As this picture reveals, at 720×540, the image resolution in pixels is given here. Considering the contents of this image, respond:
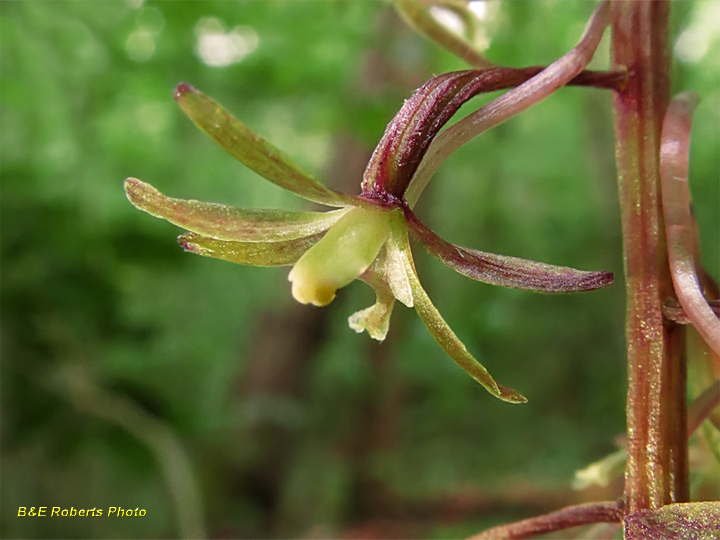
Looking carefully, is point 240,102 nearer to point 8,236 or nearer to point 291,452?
point 8,236

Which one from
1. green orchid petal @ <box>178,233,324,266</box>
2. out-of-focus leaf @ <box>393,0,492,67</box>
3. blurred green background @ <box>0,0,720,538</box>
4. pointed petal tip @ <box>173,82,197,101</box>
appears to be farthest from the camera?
blurred green background @ <box>0,0,720,538</box>

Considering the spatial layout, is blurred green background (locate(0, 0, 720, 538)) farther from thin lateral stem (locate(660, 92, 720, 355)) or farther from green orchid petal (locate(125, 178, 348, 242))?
green orchid petal (locate(125, 178, 348, 242))

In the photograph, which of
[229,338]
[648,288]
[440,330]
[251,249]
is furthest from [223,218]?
[229,338]

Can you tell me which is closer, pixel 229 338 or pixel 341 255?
pixel 341 255

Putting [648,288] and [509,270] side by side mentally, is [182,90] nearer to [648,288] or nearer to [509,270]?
[509,270]

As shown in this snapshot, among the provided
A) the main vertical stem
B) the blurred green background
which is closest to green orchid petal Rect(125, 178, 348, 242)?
the main vertical stem

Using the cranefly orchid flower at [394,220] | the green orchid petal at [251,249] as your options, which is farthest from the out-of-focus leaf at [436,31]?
the green orchid petal at [251,249]
